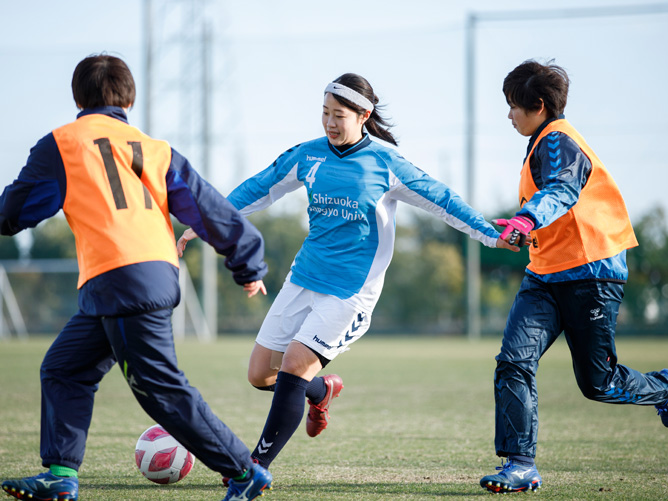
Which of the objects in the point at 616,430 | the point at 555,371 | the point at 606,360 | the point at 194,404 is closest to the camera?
the point at 194,404

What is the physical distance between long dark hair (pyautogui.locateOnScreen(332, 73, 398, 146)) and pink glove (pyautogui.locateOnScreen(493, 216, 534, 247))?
1121 mm

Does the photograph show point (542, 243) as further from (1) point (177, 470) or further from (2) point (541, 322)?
(1) point (177, 470)

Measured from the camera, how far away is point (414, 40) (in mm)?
24781

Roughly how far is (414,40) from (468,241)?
672 centimetres

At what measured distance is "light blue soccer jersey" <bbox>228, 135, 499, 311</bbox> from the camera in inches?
155

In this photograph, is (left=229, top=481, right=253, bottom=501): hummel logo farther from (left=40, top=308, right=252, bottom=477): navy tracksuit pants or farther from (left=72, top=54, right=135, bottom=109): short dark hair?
(left=72, top=54, right=135, bottom=109): short dark hair

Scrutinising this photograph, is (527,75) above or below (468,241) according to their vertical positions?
above

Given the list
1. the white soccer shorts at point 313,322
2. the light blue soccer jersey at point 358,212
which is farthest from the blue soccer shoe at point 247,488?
the light blue soccer jersey at point 358,212

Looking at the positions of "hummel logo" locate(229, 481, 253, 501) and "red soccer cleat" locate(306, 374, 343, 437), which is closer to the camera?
"hummel logo" locate(229, 481, 253, 501)

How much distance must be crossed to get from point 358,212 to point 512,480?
1470 mm

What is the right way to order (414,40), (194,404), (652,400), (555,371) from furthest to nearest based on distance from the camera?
(414,40)
(555,371)
(652,400)
(194,404)

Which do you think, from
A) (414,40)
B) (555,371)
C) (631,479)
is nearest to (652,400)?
(631,479)

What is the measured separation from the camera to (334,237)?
3992mm

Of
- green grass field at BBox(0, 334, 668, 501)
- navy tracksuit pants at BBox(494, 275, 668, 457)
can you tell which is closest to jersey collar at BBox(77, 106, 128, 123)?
green grass field at BBox(0, 334, 668, 501)
